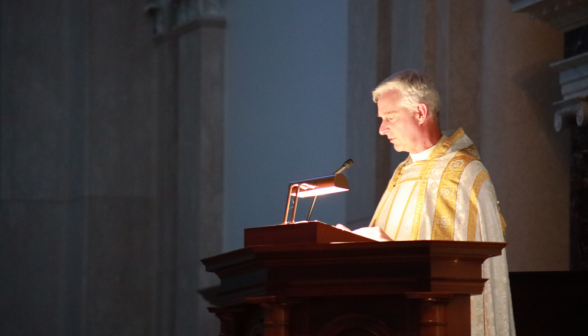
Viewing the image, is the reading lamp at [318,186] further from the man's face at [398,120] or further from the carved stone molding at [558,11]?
the carved stone molding at [558,11]


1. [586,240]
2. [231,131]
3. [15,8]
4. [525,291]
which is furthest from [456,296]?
[15,8]

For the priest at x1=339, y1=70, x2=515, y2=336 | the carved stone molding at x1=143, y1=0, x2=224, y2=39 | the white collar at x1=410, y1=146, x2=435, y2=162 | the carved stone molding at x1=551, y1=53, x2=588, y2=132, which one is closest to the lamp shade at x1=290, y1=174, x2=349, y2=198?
the priest at x1=339, y1=70, x2=515, y2=336

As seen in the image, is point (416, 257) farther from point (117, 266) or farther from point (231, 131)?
point (117, 266)

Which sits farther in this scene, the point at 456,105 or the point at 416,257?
the point at 456,105

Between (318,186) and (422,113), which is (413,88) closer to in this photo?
(422,113)

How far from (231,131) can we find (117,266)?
66.5 inches

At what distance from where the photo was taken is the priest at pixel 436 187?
3.95 meters

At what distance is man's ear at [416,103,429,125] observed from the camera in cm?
414

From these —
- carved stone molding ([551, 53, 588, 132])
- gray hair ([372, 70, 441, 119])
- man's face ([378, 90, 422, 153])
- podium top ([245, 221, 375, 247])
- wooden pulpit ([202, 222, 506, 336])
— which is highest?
carved stone molding ([551, 53, 588, 132])

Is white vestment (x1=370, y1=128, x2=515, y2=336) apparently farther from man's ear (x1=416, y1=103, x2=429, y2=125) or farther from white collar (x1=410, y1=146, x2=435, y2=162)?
man's ear (x1=416, y1=103, x2=429, y2=125)

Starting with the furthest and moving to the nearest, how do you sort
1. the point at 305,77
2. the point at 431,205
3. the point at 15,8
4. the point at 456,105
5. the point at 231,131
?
the point at 15,8
the point at 231,131
the point at 305,77
the point at 456,105
the point at 431,205

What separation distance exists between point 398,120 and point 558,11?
77.1 inches

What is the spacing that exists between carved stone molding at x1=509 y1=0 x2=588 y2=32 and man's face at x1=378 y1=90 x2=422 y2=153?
5.90ft

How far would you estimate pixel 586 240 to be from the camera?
579 centimetres
